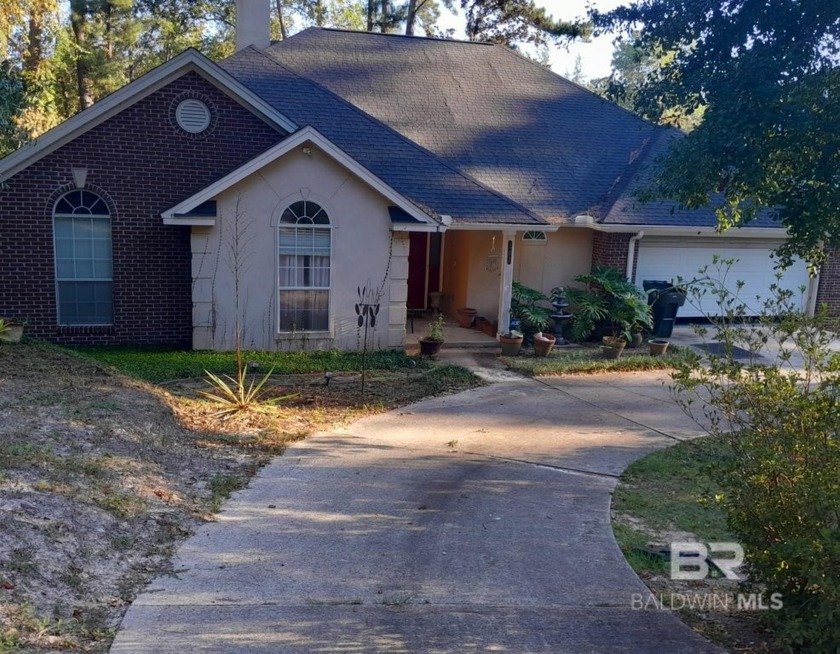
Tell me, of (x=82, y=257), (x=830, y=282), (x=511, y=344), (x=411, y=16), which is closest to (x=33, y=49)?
(x=411, y=16)

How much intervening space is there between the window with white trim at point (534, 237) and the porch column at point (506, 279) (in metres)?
1.32

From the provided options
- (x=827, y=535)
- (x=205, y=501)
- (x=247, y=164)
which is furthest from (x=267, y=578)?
(x=247, y=164)

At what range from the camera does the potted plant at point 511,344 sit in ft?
46.6

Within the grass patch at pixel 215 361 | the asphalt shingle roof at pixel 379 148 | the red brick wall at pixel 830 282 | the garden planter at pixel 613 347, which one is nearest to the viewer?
the grass patch at pixel 215 361

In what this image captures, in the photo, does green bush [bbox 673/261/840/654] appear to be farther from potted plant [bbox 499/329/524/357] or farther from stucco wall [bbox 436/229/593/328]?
stucco wall [bbox 436/229/593/328]

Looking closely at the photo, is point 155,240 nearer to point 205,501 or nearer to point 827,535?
point 205,501

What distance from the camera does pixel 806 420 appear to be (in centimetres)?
442

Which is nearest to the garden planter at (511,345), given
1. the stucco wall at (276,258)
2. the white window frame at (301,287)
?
the stucco wall at (276,258)

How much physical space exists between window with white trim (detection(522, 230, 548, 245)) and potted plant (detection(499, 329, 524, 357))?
9.77ft

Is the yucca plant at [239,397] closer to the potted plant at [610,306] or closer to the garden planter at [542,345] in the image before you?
the garden planter at [542,345]

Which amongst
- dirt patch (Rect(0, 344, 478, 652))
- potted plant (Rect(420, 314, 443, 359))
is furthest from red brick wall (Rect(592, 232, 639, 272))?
dirt patch (Rect(0, 344, 478, 652))

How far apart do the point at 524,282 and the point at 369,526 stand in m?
11.0

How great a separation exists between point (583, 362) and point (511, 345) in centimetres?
139

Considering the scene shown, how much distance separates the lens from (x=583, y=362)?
1366 cm
